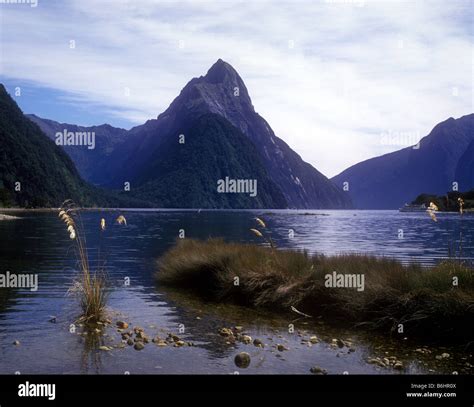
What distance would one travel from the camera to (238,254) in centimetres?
2133

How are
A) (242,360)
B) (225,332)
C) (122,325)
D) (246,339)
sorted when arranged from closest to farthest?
(242,360) < (246,339) < (225,332) < (122,325)

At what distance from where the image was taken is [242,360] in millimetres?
11531

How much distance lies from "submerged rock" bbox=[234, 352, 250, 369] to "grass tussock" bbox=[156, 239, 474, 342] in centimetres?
456

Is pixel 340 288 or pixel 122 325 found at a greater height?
pixel 340 288

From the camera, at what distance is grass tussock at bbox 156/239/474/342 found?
1363 cm

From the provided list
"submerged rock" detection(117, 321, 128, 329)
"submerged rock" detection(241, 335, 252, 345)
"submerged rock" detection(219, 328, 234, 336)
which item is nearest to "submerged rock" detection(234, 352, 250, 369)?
"submerged rock" detection(241, 335, 252, 345)

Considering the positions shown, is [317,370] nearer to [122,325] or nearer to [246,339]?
[246,339]

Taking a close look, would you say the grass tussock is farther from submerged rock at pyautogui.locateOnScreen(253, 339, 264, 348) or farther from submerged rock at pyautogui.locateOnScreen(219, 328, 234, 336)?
submerged rock at pyautogui.locateOnScreen(219, 328, 234, 336)

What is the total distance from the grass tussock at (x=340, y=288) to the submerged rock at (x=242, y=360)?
4.56 metres

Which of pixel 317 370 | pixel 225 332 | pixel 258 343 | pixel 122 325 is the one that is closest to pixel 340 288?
pixel 225 332

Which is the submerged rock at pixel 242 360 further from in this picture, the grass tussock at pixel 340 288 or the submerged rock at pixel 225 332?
the grass tussock at pixel 340 288

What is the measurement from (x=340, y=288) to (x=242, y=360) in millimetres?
6051

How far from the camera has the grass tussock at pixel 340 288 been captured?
13.6 m
